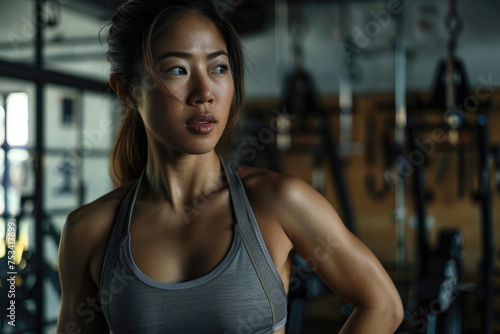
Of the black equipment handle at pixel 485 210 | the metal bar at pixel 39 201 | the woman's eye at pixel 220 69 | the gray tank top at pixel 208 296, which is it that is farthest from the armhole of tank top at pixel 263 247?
the metal bar at pixel 39 201

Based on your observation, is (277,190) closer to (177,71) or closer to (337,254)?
(337,254)

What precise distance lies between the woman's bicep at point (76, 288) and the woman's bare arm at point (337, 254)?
1.24 feet

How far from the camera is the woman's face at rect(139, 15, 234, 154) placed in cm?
95

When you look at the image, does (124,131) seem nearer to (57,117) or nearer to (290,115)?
(57,117)

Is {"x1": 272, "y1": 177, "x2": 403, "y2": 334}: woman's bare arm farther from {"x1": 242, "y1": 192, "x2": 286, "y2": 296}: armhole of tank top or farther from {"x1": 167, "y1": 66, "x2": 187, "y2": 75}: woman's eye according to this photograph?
{"x1": 167, "y1": 66, "x2": 187, "y2": 75}: woman's eye

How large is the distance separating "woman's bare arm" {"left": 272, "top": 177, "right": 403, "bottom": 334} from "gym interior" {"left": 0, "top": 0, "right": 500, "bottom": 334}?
52 centimetres

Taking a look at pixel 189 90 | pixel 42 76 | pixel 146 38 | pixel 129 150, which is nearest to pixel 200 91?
pixel 189 90

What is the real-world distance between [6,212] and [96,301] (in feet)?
8.42

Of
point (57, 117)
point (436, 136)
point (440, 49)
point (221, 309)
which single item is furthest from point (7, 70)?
point (440, 49)

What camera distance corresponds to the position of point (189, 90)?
0.95 metres

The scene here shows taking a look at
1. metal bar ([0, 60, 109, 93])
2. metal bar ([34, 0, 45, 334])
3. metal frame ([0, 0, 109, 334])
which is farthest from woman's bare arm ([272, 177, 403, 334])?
metal bar ([34, 0, 45, 334])

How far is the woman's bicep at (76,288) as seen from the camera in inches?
41.0

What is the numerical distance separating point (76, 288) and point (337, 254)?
490 mm

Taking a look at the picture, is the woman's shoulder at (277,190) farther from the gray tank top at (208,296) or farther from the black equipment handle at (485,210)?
the black equipment handle at (485,210)
